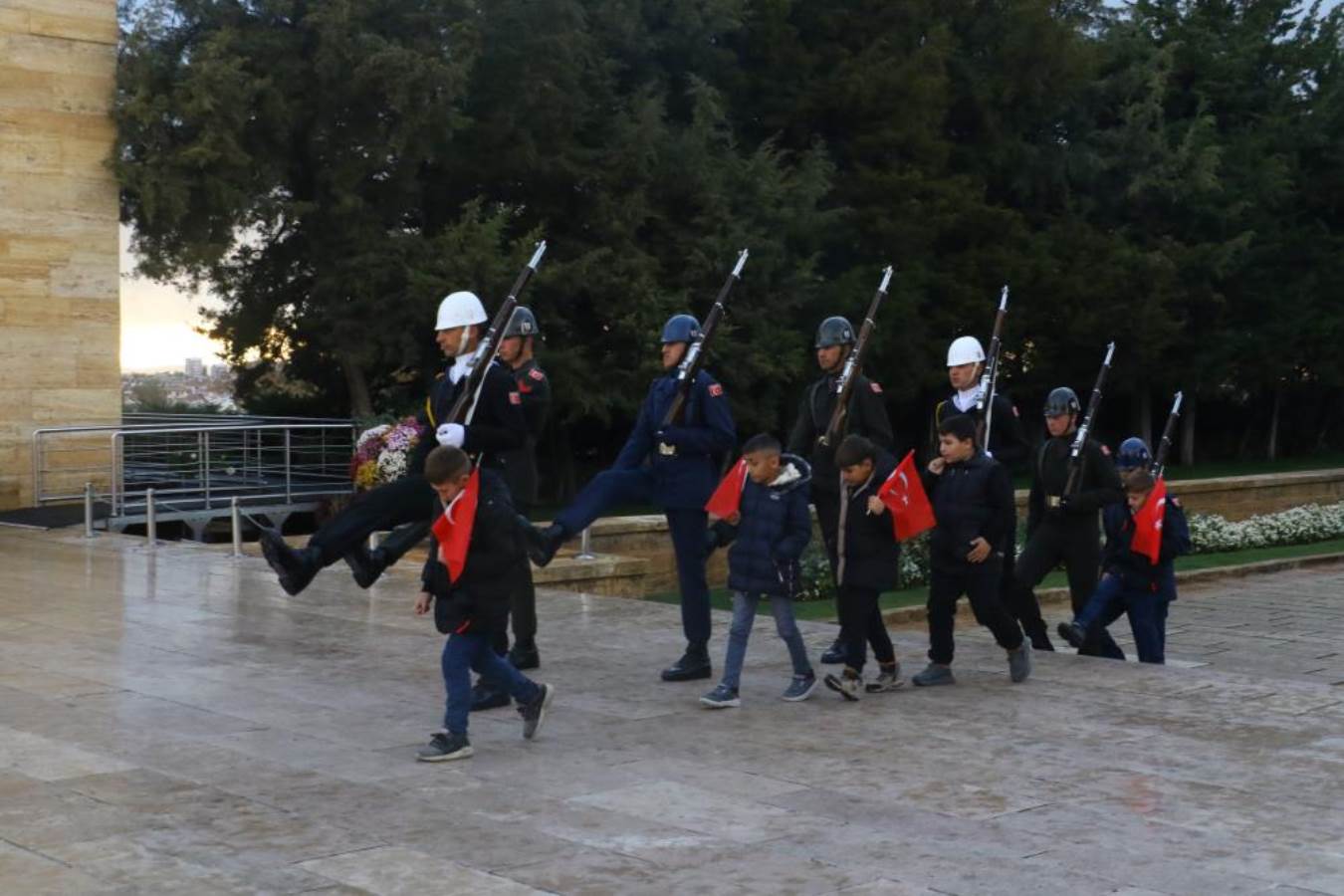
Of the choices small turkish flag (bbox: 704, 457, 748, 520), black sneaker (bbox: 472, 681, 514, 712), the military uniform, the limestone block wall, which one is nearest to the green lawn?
the military uniform

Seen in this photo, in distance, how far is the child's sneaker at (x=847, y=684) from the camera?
8.69 metres

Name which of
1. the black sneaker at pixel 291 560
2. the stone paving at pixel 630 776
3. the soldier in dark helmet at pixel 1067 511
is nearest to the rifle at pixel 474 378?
the black sneaker at pixel 291 560

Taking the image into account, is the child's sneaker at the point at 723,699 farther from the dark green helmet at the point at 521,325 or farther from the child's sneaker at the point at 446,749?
the dark green helmet at the point at 521,325

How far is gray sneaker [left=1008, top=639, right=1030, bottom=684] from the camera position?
9.40 metres

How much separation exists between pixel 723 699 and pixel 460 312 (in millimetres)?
2231

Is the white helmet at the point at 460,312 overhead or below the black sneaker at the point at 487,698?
overhead

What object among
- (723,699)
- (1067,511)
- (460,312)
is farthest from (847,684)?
(1067,511)

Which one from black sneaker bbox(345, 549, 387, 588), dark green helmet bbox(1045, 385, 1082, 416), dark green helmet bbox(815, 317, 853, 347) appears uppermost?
dark green helmet bbox(815, 317, 853, 347)

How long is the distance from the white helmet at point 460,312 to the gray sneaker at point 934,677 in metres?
2.86

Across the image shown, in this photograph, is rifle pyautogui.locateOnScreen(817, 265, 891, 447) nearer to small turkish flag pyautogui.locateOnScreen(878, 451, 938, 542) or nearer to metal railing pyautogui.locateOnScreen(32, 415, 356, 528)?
small turkish flag pyautogui.locateOnScreen(878, 451, 938, 542)

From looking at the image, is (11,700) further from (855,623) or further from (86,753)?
(855,623)

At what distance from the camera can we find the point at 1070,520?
1111cm

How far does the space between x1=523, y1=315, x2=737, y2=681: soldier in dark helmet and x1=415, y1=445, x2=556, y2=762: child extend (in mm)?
1578

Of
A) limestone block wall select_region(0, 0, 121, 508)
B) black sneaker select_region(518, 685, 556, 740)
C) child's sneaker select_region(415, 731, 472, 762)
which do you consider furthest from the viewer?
limestone block wall select_region(0, 0, 121, 508)
